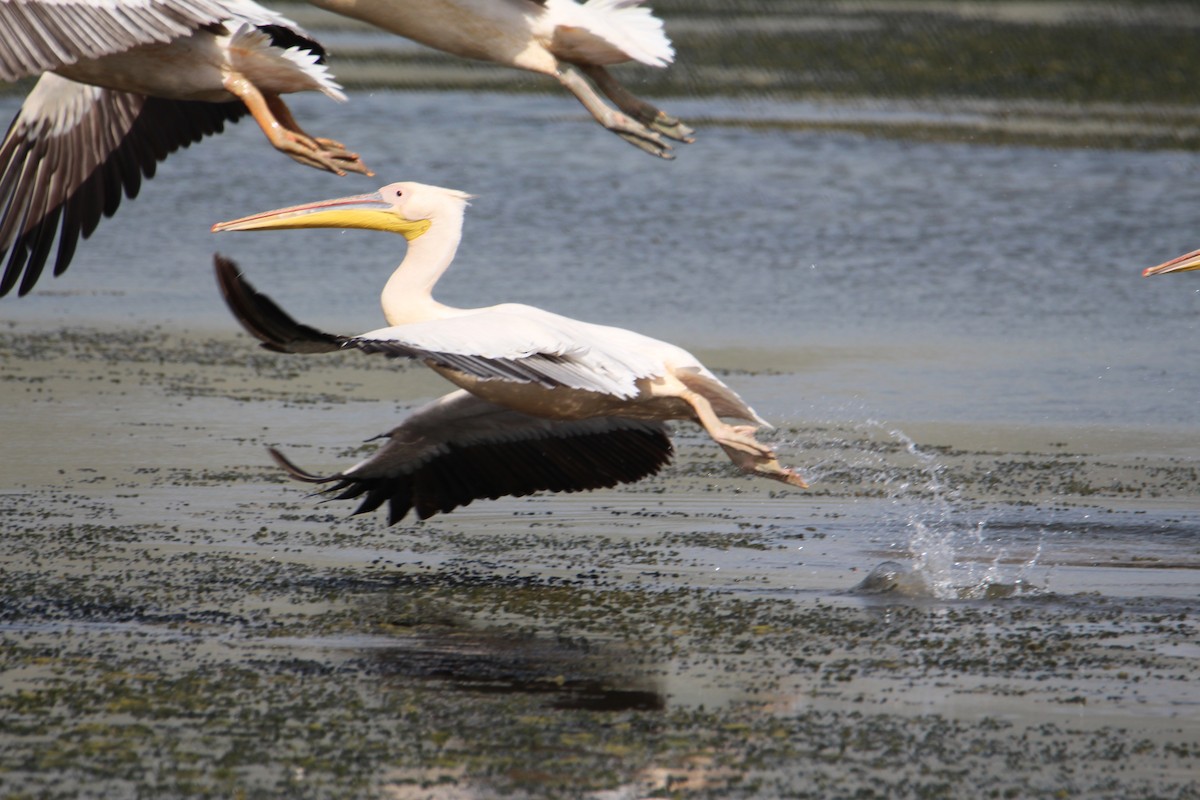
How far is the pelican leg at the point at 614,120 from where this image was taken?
214 inches

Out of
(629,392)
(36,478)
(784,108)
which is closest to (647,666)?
(629,392)

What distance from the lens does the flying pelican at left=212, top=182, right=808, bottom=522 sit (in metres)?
4.82

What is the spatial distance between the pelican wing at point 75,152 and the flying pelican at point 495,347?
871 mm

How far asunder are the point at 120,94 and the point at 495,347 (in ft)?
7.14

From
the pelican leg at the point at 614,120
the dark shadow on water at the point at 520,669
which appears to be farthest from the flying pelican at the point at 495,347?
the dark shadow on water at the point at 520,669

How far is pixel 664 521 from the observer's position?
20.1ft

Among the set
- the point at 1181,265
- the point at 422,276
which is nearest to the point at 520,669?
the point at 422,276

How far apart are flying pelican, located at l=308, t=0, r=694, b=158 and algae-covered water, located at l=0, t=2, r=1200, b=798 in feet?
4.31

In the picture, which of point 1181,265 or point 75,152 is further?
point 1181,265

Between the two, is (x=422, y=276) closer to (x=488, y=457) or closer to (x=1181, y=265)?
(x=488, y=457)

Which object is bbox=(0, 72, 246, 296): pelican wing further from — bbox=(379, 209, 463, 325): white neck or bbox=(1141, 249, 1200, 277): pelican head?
bbox=(1141, 249, 1200, 277): pelican head

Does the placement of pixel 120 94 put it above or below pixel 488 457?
above

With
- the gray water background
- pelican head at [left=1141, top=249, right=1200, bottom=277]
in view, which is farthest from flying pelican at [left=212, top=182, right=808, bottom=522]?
pelican head at [left=1141, top=249, right=1200, bottom=277]

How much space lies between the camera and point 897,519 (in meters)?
6.18
